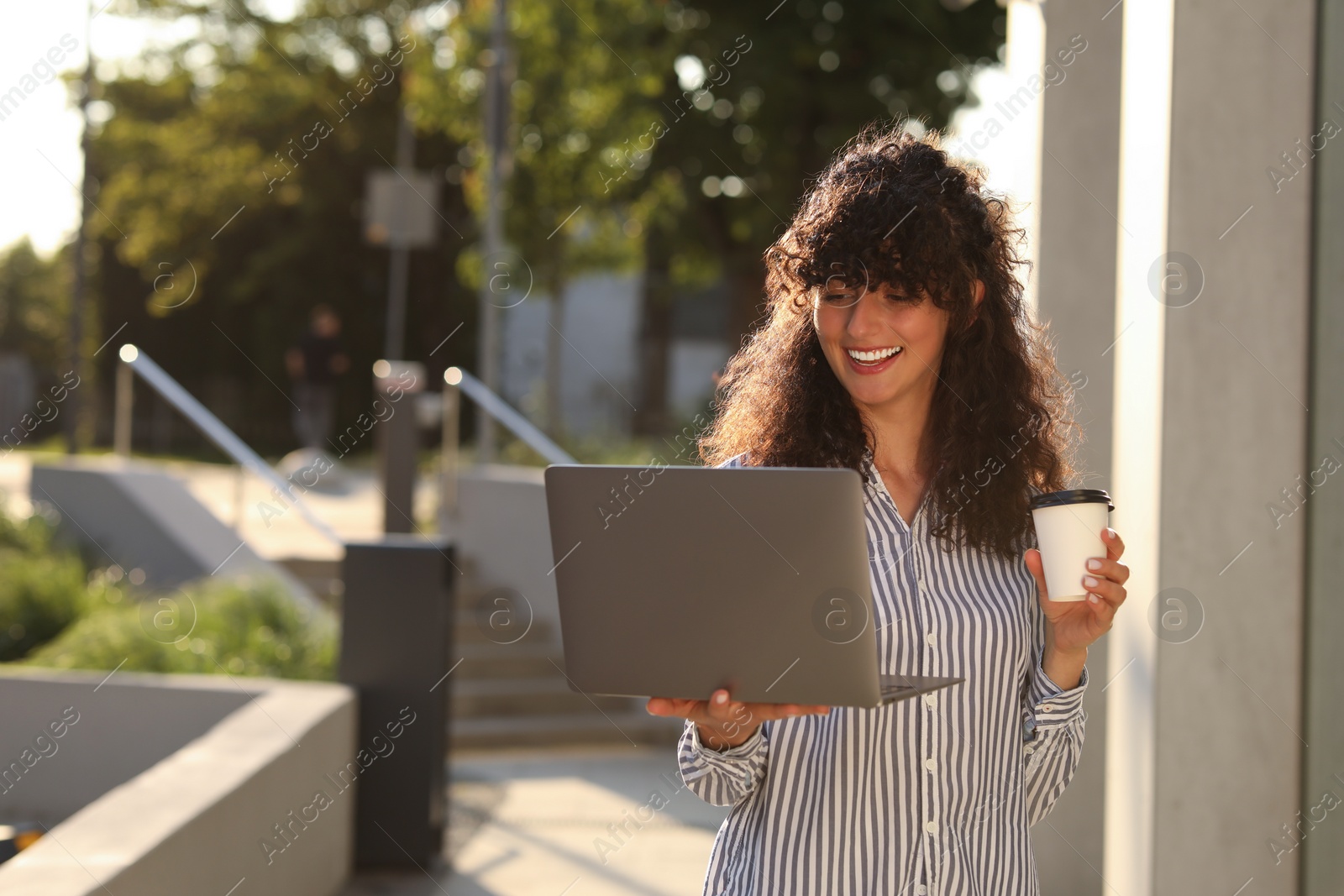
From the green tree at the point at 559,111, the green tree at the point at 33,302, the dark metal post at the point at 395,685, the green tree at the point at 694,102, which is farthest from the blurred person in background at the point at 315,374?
the green tree at the point at 33,302

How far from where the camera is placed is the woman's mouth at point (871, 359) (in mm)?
2047

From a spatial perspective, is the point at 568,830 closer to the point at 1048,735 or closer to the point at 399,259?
the point at 1048,735

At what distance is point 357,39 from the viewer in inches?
966

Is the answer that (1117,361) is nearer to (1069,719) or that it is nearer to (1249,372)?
(1249,372)

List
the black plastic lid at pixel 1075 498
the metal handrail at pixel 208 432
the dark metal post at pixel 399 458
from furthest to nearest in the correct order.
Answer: the metal handrail at pixel 208 432 → the dark metal post at pixel 399 458 → the black plastic lid at pixel 1075 498

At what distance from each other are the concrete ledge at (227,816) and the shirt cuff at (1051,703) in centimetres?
200

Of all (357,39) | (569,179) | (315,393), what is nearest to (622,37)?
(569,179)

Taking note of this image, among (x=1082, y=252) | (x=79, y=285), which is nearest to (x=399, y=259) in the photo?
(x=79, y=285)

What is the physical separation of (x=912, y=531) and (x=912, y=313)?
0.35 meters

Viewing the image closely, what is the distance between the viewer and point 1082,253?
181 inches

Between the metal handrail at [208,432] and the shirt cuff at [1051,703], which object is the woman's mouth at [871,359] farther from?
the metal handrail at [208,432]

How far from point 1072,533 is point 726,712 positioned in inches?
23.0

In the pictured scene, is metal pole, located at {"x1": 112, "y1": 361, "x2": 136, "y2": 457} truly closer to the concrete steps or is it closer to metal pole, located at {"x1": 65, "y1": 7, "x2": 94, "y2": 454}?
metal pole, located at {"x1": 65, "y1": 7, "x2": 94, "y2": 454}

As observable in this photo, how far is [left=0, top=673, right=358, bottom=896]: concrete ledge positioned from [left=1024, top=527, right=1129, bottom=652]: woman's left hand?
2.07 metres
